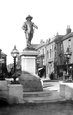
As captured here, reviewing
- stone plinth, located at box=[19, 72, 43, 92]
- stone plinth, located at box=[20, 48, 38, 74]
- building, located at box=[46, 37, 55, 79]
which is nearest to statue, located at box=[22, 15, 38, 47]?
stone plinth, located at box=[20, 48, 38, 74]

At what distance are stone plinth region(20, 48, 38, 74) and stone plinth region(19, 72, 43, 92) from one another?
48 cm

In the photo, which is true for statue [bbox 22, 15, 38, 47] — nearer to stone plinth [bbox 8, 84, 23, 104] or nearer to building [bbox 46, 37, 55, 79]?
stone plinth [bbox 8, 84, 23, 104]

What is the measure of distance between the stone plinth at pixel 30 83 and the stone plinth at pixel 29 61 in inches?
19.1

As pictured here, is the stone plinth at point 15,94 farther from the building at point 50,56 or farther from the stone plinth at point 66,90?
the building at point 50,56

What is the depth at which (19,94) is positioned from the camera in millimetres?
11477

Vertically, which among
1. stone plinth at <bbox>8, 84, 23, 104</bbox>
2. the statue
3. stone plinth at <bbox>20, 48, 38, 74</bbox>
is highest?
the statue

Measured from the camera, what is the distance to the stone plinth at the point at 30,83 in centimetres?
1466

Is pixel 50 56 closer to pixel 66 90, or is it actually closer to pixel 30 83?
pixel 30 83

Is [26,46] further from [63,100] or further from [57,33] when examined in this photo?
[57,33]

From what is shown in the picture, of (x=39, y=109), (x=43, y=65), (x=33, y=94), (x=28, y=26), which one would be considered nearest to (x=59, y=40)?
(x=43, y=65)

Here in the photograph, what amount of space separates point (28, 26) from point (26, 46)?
1574 millimetres

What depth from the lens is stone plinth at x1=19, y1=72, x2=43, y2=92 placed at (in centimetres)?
1466

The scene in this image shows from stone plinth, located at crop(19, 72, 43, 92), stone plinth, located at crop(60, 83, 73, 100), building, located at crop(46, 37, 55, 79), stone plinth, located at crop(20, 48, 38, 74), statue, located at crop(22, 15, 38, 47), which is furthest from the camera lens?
building, located at crop(46, 37, 55, 79)

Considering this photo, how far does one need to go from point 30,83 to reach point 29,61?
5.59ft
